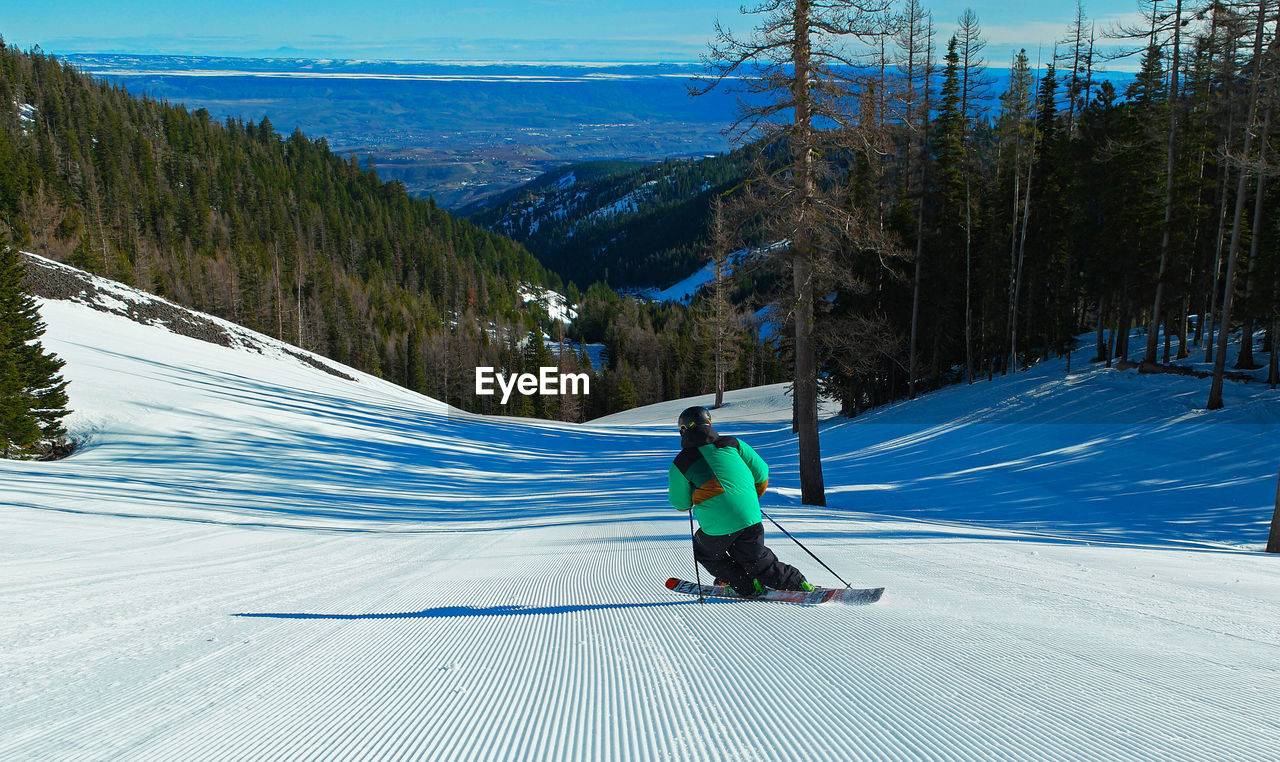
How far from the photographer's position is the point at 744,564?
516cm

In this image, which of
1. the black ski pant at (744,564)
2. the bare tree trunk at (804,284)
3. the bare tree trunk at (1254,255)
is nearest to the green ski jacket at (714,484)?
the black ski pant at (744,564)

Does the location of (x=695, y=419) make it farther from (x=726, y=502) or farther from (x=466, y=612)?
(x=466, y=612)

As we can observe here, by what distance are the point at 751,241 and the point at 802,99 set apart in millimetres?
3038

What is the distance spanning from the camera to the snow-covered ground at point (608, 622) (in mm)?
2766

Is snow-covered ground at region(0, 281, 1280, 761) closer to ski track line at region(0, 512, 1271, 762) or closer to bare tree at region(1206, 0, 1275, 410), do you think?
ski track line at region(0, 512, 1271, 762)

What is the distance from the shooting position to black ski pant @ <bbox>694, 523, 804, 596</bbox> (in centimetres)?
509

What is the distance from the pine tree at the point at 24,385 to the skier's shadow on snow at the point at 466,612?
18054 millimetres

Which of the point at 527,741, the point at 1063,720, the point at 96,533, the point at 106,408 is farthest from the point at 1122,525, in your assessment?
the point at 106,408

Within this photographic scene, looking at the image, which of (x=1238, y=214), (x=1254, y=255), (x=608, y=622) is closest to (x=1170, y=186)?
(x=1254, y=255)

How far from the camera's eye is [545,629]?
14.8 ft

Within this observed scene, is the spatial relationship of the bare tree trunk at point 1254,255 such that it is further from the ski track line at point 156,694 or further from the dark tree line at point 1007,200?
the ski track line at point 156,694

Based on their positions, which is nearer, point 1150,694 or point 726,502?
point 1150,694

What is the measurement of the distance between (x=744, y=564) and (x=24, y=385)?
71.8ft

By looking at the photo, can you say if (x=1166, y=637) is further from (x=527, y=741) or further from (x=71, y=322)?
(x=71, y=322)
